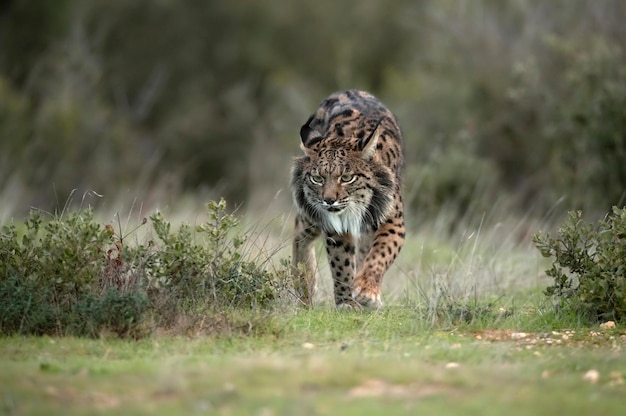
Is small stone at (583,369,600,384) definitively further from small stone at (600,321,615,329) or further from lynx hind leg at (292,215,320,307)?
lynx hind leg at (292,215,320,307)

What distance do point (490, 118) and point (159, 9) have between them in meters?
16.7

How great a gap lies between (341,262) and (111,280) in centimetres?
265

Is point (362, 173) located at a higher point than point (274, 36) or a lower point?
lower

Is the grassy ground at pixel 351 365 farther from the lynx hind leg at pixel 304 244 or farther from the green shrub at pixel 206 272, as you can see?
the lynx hind leg at pixel 304 244

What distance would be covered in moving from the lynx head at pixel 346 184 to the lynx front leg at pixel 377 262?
166 millimetres

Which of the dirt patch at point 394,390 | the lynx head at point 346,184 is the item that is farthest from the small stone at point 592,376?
the lynx head at point 346,184

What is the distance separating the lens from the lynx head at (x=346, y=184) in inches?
416

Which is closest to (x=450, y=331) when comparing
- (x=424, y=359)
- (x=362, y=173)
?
(x=424, y=359)

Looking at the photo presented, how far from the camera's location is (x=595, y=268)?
946 cm

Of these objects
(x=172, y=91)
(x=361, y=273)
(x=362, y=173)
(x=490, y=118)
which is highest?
(x=172, y=91)

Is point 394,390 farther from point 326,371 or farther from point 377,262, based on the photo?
point 377,262

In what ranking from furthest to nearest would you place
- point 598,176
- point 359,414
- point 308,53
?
1. point 308,53
2. point 598,176
3. point 359,414

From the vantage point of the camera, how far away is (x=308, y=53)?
1518 inches

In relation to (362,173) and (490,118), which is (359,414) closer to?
(362,173)
